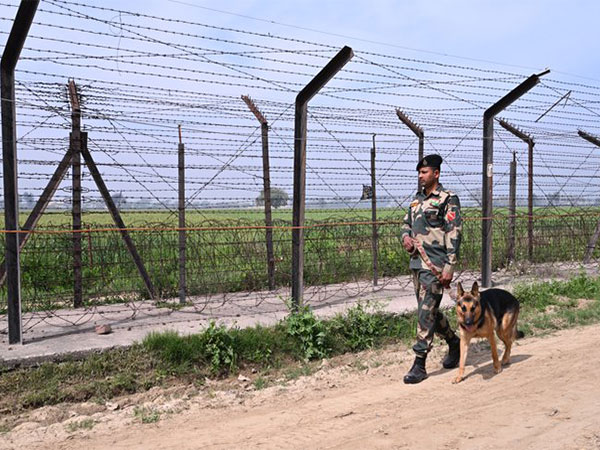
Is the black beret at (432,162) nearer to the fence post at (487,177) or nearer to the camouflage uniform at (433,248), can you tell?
the camouflage uniform at (433,248)

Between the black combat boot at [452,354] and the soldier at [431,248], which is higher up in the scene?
the soldier at [431,248]

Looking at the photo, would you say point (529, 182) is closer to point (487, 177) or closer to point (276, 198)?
point (487, 177)

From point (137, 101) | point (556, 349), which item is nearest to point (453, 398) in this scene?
point (556, 349)

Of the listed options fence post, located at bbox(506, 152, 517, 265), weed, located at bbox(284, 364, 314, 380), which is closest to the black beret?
weed, located at bbox(284, 364, 314, 380)

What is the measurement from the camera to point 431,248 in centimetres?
539

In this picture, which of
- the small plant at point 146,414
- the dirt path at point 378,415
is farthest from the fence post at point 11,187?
Answer: the small plant at point 146,414

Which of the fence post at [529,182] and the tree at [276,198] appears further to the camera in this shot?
the fence post at [529,182]

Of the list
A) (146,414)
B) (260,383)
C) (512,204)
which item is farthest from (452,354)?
(512,204)

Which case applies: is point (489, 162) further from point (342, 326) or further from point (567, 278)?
point (342, 326)

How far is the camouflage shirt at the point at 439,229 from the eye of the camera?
17.4 ft

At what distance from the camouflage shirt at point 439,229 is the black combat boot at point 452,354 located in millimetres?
896

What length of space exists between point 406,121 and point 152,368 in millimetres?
5793

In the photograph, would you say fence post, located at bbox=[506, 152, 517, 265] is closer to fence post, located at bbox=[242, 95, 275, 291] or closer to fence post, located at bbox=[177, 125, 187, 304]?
fence post, located at bbox=[242, 95, 275, 291]

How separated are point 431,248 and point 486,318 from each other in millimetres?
807
